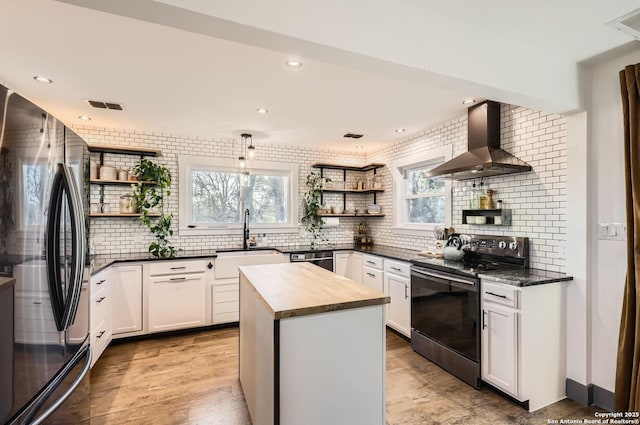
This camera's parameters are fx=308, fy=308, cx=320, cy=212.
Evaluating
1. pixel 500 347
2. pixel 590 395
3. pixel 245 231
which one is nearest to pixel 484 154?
pixel 500 347

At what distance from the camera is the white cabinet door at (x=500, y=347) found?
230 centimetres

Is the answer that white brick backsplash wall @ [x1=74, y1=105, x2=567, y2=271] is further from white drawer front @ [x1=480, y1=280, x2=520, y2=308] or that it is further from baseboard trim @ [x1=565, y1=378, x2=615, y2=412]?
baseboard trim @ [x1=565, y1=378, x2=615, y2=412]

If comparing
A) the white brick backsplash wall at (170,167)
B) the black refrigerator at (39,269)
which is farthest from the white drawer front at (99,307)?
the black refrigerator at (39,269)

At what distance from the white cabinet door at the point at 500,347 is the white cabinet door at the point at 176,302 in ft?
10.3

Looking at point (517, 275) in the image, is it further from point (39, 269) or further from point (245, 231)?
point (245, 231)

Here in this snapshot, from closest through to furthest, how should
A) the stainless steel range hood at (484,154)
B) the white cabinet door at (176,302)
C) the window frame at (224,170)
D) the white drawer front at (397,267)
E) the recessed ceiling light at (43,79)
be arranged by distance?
1. the recessed ceiling light at (43,79)
2. the stainless steel range hood at (484,154)
3. the white drawer front at (397,267)
4. the white cabinet door at (176,302)
5. the window frame at (224,170)

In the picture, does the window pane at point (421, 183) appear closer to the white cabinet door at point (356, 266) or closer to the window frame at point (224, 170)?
the white cabinet door at point (356, 266)

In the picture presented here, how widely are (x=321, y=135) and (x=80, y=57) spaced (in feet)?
9.12

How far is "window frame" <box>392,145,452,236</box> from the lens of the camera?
3.73m

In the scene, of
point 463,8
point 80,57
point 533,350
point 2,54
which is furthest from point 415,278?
point 2,54

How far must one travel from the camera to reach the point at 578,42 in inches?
82.8

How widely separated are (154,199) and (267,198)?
5.26 ft

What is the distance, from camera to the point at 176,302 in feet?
12.3

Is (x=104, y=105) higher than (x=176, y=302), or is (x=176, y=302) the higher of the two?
(x=104, y=105)
